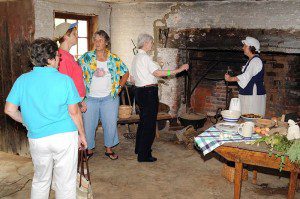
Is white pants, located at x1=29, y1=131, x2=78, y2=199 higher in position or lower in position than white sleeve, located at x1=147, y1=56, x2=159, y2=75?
lower

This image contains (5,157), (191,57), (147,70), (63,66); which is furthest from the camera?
(191,57)

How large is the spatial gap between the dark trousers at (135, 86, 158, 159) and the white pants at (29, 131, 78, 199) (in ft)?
6.48

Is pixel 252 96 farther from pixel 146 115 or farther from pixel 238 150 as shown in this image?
→ pixel 238 150

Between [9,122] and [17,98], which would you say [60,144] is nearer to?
[17,98]

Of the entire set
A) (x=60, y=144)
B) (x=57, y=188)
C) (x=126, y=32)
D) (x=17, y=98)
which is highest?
(x=126, y=32)

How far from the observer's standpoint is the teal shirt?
9.18 ft

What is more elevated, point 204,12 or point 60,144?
point 204,12

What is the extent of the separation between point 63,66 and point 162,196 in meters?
2.01

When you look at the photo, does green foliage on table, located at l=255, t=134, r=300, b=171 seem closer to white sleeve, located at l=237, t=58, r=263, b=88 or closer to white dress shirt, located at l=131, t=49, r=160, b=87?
white sleeve, located at l=237, t=58, r=263, b=88

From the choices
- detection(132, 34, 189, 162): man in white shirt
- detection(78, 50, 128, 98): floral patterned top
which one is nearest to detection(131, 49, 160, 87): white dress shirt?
detection(132, 34, 189, 162): man in white shirt

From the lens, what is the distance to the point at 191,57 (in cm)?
709

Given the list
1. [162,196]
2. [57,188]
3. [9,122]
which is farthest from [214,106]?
[57,188]

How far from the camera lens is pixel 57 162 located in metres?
2.98

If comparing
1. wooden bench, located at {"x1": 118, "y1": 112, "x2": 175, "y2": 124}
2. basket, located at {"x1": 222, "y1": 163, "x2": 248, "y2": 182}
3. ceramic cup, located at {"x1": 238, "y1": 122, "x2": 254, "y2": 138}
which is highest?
ceramic cup, located at {"x1": 238, "y1": 122, "x2": 254, "y2": 138}
